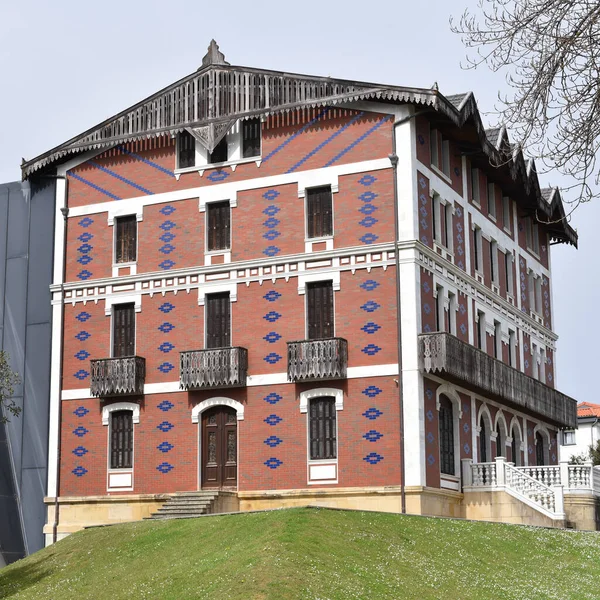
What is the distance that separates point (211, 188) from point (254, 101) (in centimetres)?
328

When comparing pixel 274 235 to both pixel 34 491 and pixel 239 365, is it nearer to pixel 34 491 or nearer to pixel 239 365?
pixel 239 365

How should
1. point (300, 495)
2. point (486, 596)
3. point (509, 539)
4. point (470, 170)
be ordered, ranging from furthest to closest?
point (470, 170), point (300, 495), point (509, 539), point (486, 596)

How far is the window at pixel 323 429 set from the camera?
1471 inches

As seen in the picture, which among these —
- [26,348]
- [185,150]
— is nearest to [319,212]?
[185,150]

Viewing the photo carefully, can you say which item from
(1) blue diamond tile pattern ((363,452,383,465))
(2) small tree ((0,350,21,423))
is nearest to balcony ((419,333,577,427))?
(1) blue diamond tile pattern ((363,452,383,465))

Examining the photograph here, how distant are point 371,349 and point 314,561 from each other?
12.5 metres

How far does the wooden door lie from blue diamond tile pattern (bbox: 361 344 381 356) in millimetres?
5020

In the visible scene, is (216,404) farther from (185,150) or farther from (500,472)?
(500,472)

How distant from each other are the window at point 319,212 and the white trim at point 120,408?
27.2 ft

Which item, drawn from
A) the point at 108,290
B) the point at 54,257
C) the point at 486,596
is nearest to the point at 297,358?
the point at 108,290

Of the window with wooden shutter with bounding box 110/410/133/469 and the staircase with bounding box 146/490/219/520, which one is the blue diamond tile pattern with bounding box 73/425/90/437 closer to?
the window with wooden shutter with bounding box 110/410/133/469

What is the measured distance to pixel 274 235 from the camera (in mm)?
39375

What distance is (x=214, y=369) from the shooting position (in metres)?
38.9

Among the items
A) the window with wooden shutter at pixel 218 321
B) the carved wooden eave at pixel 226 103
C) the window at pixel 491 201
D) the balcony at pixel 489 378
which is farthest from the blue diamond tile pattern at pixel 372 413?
the window at pixel 491 201
